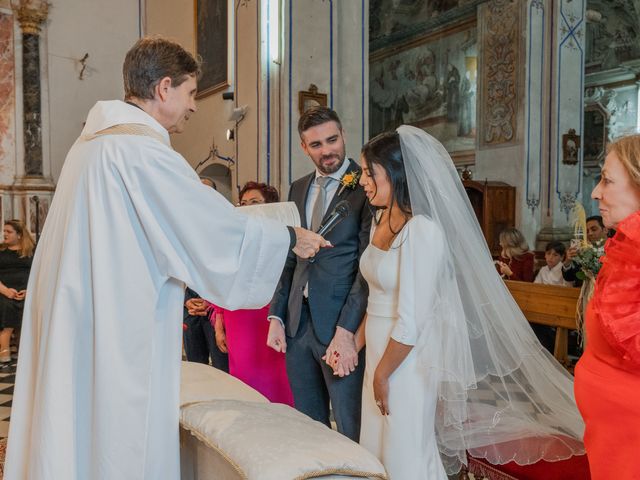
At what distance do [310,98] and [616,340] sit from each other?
501 centimetres

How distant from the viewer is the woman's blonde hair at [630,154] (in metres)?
1.66

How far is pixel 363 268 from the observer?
2254 mm

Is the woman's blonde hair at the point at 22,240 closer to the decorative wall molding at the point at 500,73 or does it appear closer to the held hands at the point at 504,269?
the held hands at the point at 504,269

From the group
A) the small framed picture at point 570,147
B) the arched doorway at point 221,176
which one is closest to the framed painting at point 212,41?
the arched doorway at point 221,176

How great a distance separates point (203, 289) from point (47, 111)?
8.83 metres

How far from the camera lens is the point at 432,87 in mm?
13977

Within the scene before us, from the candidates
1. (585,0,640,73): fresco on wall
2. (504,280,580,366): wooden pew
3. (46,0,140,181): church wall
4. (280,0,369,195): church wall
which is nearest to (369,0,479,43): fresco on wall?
(585,0,640,73): fresco on wall

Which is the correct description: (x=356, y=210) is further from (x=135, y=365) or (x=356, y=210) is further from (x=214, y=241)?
(x=135, y=365)

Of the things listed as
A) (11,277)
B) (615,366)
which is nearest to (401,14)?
(11,277)

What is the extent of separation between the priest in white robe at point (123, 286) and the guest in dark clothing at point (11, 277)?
5039 mm

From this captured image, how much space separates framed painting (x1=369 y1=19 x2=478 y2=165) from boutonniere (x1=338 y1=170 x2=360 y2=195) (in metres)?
10.7

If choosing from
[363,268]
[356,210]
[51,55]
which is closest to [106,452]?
[363,268]

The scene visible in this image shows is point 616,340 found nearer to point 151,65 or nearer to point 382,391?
point 382,391

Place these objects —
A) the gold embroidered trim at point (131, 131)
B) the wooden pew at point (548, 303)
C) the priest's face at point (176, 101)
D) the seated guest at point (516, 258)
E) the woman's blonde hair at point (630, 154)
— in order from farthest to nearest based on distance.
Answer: the seated guest at point (516, 258) < the wooden pew at point (548, 303) < the priest's face at point (176, 101) < the gold embroidered trim at point (131, 131) < the woman's blonde hair at point (630, 154)
